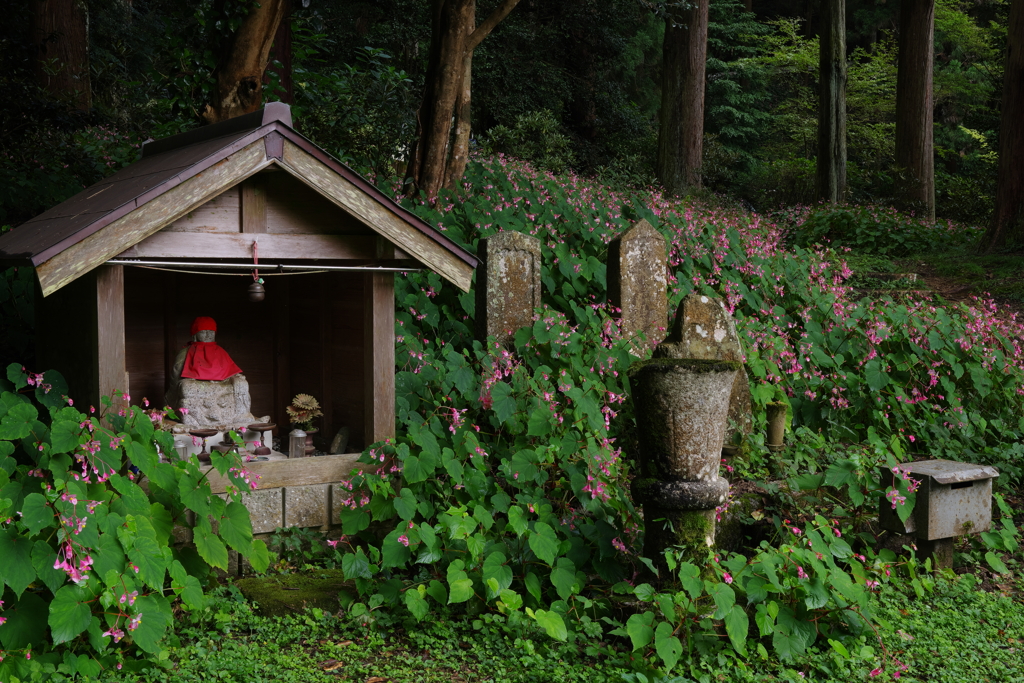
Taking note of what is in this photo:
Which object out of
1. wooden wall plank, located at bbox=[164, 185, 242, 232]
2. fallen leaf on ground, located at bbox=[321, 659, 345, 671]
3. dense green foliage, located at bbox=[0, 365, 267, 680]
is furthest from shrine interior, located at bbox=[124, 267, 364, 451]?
fallen leaf on ground, located at bbox=[321, 659, 345, 671]

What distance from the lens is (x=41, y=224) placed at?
476 centimetres

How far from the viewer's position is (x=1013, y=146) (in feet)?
37.8

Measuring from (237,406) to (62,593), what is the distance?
214cm

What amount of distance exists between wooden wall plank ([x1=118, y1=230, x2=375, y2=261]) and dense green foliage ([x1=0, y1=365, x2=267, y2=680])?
2.96 ft

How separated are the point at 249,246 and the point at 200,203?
42cm

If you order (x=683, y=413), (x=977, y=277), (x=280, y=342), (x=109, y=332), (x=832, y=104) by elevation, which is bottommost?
(x=683, y=413)

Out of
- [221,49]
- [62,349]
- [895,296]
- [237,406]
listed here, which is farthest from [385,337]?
[895,296]

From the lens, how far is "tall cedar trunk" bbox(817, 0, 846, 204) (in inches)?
629

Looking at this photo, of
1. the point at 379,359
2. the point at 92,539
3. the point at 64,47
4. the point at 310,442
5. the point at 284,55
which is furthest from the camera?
the point at 64,47

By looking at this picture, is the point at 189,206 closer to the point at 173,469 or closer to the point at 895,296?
the point at 173,469

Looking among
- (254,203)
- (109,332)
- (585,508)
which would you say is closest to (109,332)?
(109,332)

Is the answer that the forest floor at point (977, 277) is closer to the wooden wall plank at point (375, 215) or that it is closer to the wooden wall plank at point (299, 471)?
the wooden wall plank at point (375, 215)

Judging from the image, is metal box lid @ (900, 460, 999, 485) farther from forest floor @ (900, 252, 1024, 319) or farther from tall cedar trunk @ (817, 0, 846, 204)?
tall cedar trunk @ (817, 0, 846, 204)

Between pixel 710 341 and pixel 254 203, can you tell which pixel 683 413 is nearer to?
pixel 710 341
